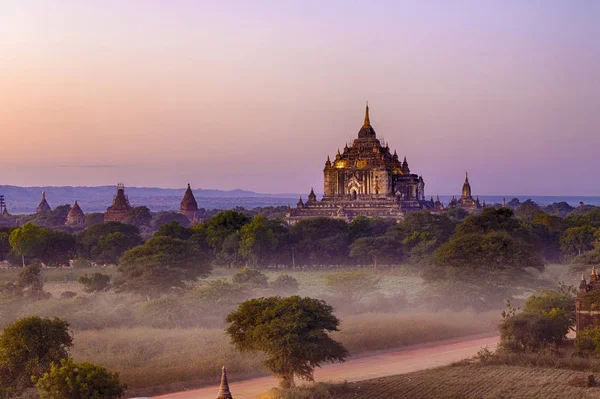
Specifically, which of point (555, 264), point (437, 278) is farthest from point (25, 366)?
point (555, 264)

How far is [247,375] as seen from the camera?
1382 inches

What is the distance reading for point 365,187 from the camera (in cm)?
11106

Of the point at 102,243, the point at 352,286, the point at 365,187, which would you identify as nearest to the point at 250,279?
the point at 352,286

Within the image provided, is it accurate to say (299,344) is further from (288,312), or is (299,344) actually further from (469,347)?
(469,347)

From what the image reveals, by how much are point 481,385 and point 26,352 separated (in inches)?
615

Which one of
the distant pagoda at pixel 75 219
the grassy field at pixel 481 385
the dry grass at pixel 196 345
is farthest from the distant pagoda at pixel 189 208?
the grassy field at pixel 481 385

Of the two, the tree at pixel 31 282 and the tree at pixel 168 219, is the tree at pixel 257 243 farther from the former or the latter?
the tree at pixel 168 219

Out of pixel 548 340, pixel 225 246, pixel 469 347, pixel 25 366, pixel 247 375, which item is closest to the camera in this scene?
pixel 25 366

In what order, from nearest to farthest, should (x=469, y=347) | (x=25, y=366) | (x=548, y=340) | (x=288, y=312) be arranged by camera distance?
1. (x=25, y=366)
2. (x=288, y=312)
3. (x=548, y=340)
4. (x=469, y=347)

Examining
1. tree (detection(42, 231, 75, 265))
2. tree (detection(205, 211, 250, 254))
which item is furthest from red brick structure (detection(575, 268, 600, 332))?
tree (detection(42, 231, 75, 265))

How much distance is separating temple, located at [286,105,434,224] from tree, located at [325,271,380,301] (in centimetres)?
5040

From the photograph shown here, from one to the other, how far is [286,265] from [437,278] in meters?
22.5

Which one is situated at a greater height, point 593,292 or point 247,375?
point 593,292

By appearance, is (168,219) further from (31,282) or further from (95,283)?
(31,282)
